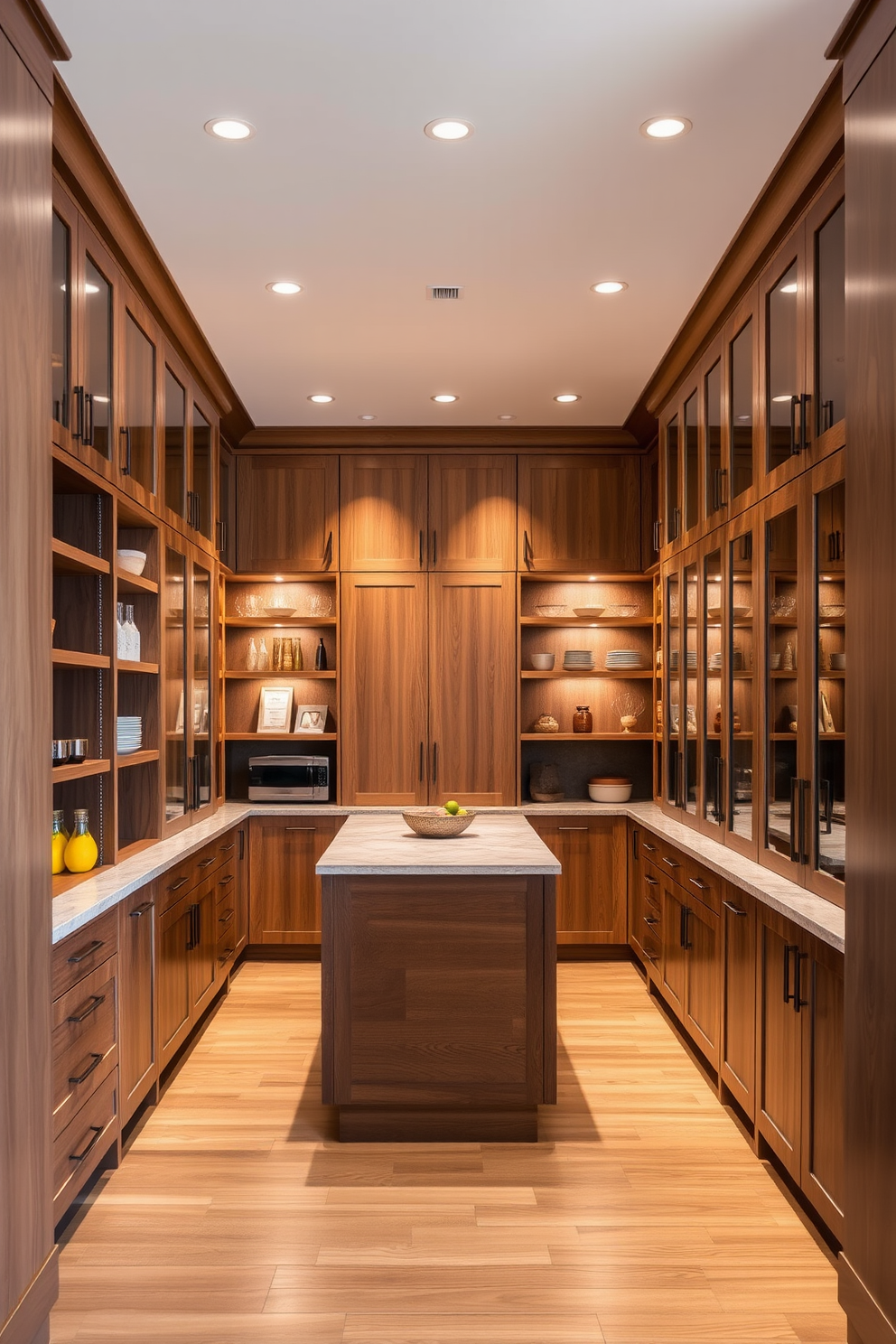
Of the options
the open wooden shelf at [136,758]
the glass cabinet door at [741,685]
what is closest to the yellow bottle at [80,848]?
the open wooden shelf at [136,758]

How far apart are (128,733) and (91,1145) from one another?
4.52 feet

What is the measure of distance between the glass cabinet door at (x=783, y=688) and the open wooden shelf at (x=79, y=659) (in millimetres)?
2060

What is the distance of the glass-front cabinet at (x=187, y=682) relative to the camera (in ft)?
13.9

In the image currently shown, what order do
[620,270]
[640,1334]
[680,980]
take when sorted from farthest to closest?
[680,980] < [620,270] < [640,1334]

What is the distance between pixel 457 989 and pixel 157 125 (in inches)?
104

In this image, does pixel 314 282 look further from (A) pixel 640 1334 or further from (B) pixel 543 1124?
(A) pixel 640 1334

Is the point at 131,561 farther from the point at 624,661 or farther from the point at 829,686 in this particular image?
the point at 624,661

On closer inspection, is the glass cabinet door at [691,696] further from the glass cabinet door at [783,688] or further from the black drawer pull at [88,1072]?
the black drawer pull at [88,1072]

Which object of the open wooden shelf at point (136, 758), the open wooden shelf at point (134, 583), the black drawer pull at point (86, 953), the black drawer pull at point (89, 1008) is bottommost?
the black drawer pull at point (89, 1008)

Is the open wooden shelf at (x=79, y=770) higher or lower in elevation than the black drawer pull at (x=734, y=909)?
higher

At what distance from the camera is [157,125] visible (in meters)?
2.79

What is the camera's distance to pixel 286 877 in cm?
572

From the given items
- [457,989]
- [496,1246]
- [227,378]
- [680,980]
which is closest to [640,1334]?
[496,1246]

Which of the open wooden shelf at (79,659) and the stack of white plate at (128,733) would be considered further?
the stack of white plate at (128,733)
